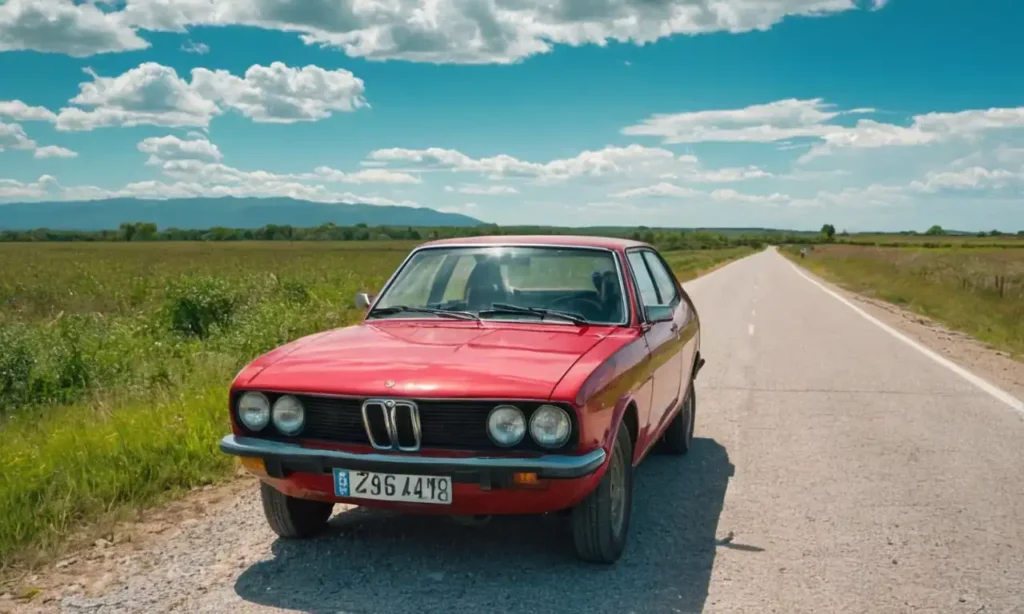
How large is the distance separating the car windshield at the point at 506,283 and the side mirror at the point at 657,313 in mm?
150

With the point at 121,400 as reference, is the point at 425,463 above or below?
above

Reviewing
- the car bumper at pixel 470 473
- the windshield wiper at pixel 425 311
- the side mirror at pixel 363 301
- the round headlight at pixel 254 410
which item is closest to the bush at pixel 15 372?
the side mirror at pixel 363 301

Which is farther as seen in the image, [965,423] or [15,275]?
[15,275]

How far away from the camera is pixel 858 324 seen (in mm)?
16891

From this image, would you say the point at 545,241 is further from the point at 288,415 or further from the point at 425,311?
the point at 288,415

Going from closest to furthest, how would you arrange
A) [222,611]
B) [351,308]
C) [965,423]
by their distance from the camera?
[222,611] → [965,423] → [351,308]

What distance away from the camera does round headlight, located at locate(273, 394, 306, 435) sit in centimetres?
404

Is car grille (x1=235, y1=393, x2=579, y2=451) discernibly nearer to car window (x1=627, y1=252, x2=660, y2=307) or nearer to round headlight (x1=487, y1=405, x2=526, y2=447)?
round headlight (x1=487, y1=405, x2=526, y2=447)

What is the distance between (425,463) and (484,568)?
2.33ft

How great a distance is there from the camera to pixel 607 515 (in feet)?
13.4

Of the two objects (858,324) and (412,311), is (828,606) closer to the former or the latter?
(412,311)

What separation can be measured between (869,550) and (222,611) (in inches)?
120

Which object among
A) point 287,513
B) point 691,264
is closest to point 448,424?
point 287,513

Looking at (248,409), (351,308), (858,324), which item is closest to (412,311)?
(248,409)
